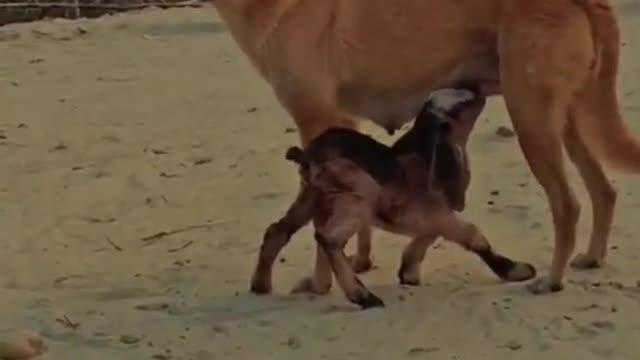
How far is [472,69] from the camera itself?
625 centimetres

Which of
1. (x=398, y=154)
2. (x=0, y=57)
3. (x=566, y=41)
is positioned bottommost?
(x=0, y=57)

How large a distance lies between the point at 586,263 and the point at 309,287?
1.09 m

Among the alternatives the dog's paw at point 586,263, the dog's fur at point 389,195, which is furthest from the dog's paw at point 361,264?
the dog's paw at point 586,263

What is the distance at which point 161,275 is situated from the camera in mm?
6301

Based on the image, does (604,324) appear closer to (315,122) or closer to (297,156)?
(297,156)

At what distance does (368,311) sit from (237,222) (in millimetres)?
1616

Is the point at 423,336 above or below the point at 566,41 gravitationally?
below

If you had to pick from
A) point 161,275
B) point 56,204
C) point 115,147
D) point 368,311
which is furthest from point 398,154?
point 115,147

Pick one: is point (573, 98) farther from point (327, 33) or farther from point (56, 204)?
point (56, 204)

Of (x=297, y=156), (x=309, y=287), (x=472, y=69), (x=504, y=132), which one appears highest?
(x=472, y=69)

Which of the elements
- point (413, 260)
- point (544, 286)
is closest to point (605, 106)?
point (544, 286)

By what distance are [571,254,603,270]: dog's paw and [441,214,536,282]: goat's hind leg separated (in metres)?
0.26

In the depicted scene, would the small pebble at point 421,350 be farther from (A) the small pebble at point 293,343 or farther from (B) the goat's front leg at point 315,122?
(B) the goat's front leg at point 315,122

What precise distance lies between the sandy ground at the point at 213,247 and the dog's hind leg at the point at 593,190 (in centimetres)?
9
